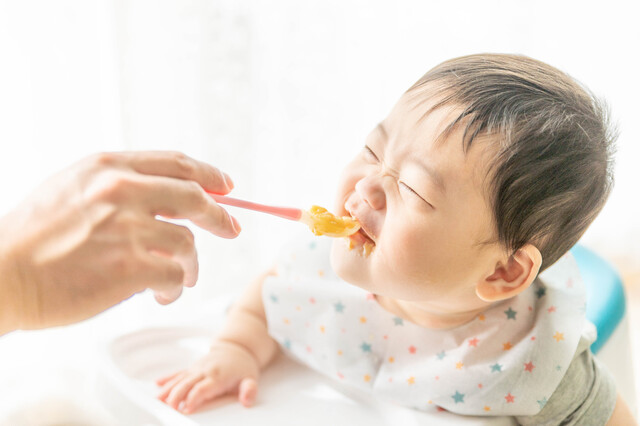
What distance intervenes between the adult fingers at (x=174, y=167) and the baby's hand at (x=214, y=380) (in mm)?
306

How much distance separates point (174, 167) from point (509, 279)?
40 centimetres

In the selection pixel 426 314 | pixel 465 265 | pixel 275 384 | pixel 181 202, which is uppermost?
pixel 181 202

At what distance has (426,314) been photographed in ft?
2.86

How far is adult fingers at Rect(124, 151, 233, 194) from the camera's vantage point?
0.59m

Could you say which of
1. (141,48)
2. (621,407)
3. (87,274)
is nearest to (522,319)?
(621,407)

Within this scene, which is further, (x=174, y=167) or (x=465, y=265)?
(x=465, y=265)

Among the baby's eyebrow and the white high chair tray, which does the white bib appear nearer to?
the white high chair tray

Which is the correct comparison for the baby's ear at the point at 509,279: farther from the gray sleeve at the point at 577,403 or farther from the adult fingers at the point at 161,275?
the adult fingers at the point at 161,275

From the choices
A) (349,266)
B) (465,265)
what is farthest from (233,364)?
(465,265)

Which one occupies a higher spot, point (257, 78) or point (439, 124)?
point (439, 124)

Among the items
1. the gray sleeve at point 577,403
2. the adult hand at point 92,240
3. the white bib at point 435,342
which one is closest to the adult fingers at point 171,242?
the adult hand at point 92,240

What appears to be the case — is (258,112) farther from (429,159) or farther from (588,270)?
(429,159)

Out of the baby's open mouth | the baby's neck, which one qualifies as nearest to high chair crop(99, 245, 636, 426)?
the baby's neck

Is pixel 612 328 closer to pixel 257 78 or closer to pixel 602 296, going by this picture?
pixel 602 296
